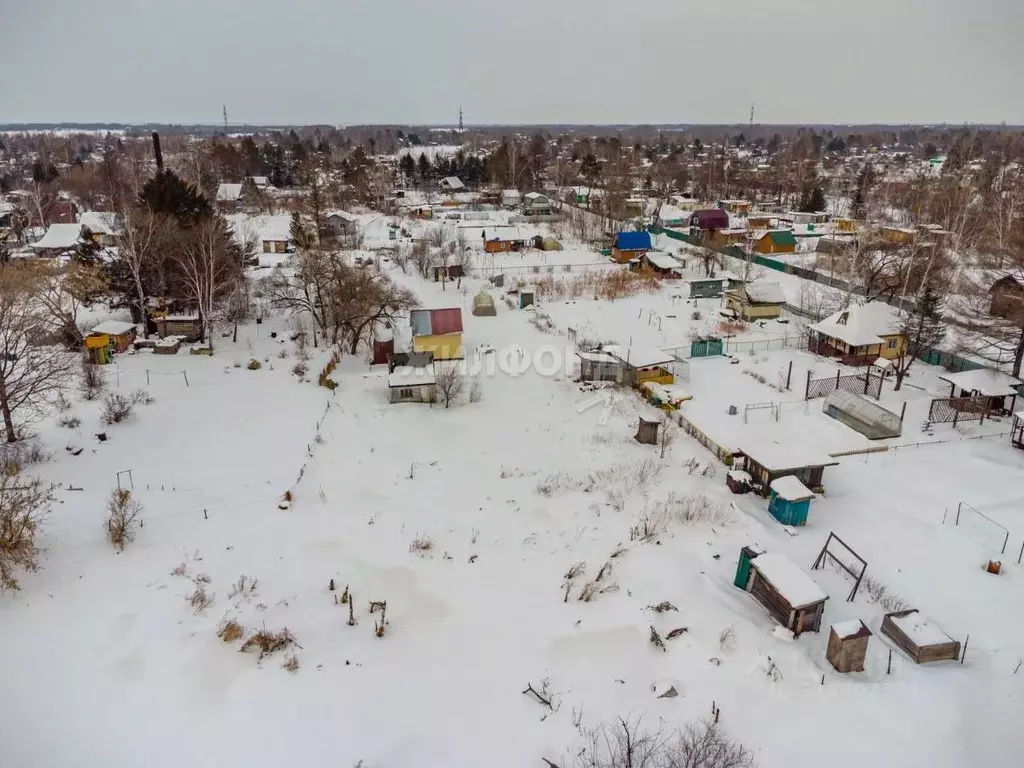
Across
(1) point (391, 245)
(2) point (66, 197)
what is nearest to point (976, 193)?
(1) point (391, 245)

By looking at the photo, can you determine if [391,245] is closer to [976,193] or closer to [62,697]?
[62,697]

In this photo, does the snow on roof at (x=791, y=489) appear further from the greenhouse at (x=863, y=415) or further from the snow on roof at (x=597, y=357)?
the snow on roof at (x=597, y=357)

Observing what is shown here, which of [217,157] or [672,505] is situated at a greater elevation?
[217,157]

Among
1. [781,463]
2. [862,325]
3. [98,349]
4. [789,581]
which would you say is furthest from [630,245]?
[789,581]

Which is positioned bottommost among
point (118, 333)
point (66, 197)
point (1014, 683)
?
point (1014, 683)

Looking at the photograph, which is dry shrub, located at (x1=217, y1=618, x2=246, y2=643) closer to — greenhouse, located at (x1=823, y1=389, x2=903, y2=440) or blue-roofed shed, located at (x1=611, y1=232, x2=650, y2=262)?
greenhouse, located at (x1=823, y1=389, x2=903, y2=440)

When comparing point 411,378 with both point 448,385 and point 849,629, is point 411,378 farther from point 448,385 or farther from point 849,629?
point 849,629
